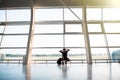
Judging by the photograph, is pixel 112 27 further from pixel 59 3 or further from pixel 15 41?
pixel 15 41

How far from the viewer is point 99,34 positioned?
19531 millimetres

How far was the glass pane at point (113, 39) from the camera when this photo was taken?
19.3 m

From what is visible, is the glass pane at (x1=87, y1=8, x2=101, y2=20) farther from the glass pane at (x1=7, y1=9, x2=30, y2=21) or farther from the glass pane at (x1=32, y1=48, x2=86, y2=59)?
the glass pane at (x1=7, y1=9, x2=30, y2=21)

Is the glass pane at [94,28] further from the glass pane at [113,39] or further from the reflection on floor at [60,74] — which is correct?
the reflection on floor at [60,74]

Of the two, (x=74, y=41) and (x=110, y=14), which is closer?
(x=74, y=41)

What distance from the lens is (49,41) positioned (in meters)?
19.5

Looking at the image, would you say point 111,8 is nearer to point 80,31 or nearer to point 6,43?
point 80,31

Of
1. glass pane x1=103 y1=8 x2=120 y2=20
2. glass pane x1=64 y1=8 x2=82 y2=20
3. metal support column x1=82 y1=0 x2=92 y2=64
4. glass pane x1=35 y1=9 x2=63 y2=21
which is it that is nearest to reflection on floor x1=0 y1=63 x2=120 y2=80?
metal support column x1=82 y1=0 x2=92 y2=64

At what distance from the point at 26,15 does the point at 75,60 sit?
5.69 metres

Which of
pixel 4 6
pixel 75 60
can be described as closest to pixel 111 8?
pixel 75 60

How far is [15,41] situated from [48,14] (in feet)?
12.0

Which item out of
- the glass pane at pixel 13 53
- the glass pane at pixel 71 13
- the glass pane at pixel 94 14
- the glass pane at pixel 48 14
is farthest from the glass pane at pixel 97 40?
the glass pane at pixel 13 53

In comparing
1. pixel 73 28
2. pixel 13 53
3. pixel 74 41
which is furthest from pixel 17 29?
pixel 74 41

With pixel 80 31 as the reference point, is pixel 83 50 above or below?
below
